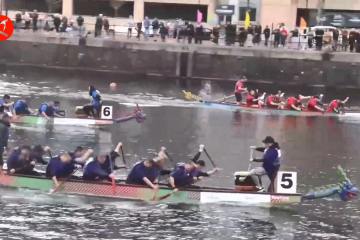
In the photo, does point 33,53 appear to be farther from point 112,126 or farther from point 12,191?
point 12,191

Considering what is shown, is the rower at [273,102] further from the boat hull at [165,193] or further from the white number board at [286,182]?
the boat hull at [165,193]

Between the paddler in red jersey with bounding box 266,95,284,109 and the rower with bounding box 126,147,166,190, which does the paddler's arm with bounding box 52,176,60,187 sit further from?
the paddler in red jersey with bounding box 266,95,284,109

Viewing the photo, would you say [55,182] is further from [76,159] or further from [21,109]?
[21,109]

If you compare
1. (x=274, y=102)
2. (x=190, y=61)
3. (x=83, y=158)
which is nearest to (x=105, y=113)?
(x=274, y=102)

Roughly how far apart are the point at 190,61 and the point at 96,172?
30570 millimetres

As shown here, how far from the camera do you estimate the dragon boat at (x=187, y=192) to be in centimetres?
2200

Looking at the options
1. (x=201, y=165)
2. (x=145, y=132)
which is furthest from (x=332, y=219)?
(x=145, y=132)

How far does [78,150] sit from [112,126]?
1170 centimetres

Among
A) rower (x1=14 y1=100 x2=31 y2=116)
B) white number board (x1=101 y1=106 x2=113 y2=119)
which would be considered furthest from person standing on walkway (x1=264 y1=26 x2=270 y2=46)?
rower (x1=14 y1=100 x2=31 y2=116)

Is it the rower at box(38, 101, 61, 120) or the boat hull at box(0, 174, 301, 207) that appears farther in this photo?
the rower at box(38, 101, 61, 120)

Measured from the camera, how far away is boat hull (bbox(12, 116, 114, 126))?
110 ft

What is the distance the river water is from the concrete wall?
1.59 metres

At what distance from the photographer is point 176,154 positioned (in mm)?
29859

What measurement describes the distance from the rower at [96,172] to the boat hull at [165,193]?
0.82 feet
